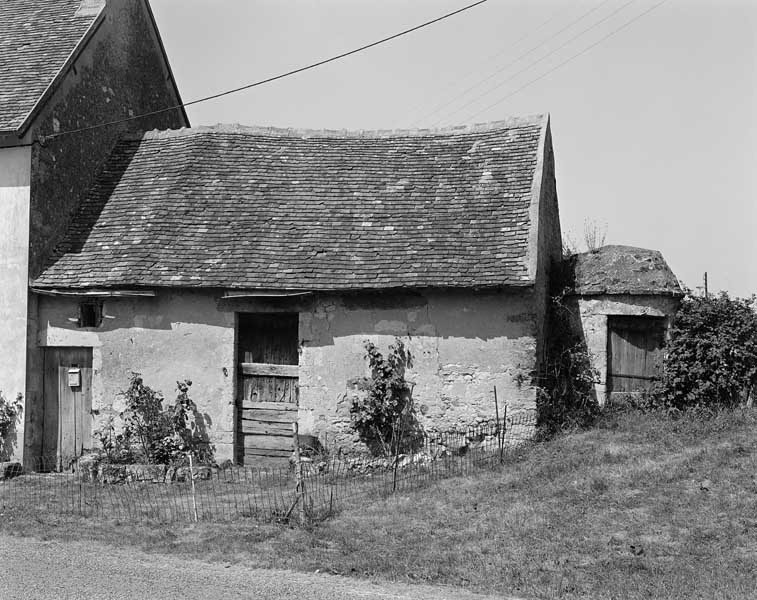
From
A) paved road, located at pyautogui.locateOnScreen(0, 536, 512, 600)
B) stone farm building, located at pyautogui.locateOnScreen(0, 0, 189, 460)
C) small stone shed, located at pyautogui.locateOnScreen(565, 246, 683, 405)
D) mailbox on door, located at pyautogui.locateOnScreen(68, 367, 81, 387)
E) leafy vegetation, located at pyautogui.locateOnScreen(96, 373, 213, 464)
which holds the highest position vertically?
stone farm building, located at pyautogui.locateOnScreen(0, 0, 189, 460)

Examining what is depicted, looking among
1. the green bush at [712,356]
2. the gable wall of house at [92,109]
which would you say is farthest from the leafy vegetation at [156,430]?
the green bush at [712,356]

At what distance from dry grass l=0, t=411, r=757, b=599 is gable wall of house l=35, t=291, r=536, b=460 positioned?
5.62 feet

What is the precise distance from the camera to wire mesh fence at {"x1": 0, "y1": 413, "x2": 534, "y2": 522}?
472 inches

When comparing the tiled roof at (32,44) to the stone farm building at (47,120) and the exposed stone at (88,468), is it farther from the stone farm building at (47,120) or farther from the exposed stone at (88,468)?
the exposed stone at (88,468)

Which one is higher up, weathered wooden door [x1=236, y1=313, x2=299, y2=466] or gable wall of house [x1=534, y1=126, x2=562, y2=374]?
gable wall of house [x1=534, y1=126, x2=562, y2=374]

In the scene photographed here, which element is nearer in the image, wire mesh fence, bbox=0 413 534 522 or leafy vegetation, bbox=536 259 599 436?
wire mesh fence, bbox=0 413 534 522

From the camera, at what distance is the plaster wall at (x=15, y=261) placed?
15.7 metres

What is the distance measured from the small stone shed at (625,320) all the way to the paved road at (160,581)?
855 centimetres

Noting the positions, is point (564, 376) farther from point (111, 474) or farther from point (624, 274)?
point (111, 474)

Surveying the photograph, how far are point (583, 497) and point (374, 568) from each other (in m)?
3.60

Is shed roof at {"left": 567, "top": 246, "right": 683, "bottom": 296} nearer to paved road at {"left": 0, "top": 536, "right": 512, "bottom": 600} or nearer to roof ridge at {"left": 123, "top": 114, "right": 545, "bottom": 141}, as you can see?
roof ridge at {"left": 123, "top": 114, "right": 545, "bottom": 141}

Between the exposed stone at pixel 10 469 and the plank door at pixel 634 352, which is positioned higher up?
the plank door at pixel 634 352

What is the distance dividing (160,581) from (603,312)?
10201 mm

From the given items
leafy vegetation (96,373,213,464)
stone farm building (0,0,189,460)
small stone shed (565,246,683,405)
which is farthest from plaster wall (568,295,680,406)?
stone farm building (0,0,189,460)
